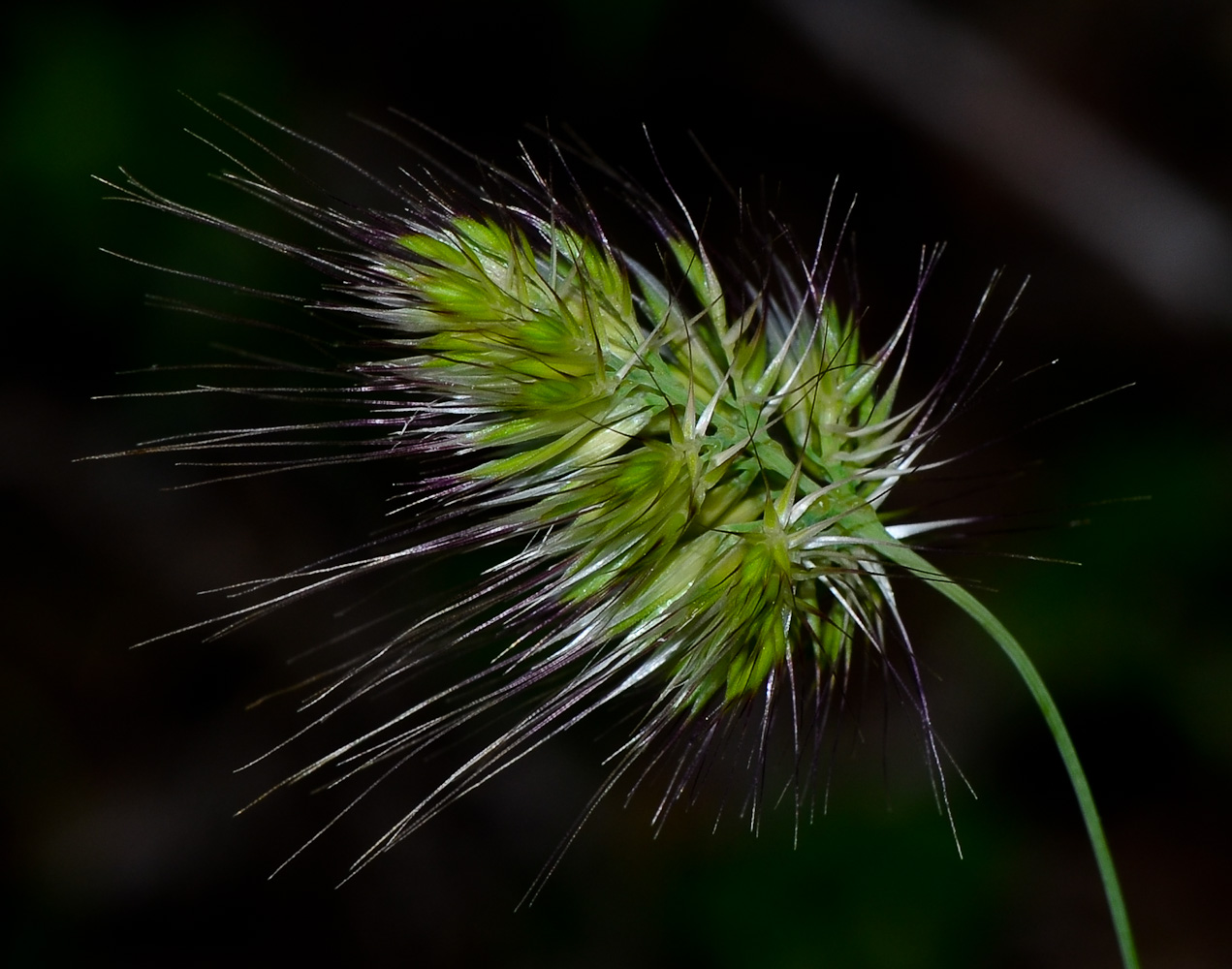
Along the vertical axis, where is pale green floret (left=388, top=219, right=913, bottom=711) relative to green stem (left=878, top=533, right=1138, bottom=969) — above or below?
above

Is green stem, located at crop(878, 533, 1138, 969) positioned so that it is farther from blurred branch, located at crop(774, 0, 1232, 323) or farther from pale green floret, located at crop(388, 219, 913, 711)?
blurred branch, located at crop(774, 0, 1232, 323)

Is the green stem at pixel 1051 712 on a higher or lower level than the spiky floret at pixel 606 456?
lower

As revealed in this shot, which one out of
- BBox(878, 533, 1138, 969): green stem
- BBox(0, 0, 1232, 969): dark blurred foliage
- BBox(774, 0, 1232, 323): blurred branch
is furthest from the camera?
BBox(774, 0, 1232, 323): blurred branch

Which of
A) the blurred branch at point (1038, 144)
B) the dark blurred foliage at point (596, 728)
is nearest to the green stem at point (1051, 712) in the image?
the dark blurred foliage at point (596, 728)

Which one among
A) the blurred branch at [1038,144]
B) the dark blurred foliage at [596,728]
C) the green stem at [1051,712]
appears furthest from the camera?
the blurred branch at [1038,144]

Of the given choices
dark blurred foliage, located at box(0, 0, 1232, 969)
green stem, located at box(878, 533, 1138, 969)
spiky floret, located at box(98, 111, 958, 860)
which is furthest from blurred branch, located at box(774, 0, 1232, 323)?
green stem, located at box(878, 533, 1138, 969)

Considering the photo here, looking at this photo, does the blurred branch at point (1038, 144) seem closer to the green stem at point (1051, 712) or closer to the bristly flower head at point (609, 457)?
the bristly flower head at point (609, 457)

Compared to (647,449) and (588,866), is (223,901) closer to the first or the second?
(588,866)
